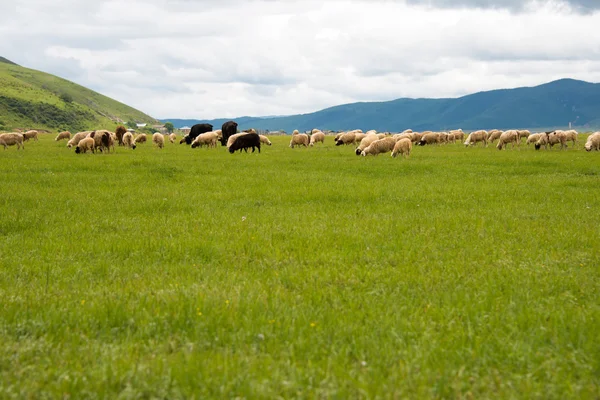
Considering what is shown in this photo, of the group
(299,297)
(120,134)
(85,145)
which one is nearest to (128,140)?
(120,134)

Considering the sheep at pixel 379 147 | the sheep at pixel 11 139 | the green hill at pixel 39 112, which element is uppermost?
the green hill at pixel 39 112

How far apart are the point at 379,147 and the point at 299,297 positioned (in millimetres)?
28957

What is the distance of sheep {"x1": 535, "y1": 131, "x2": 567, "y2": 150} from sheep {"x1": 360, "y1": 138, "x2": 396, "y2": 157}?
16002 millimetres

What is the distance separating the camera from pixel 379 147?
34688 mm

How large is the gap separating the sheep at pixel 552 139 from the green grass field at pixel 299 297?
3029 cm

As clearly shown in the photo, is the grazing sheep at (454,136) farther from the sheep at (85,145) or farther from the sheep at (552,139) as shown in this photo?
the sheep at (85,145)

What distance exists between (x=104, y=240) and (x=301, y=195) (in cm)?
754

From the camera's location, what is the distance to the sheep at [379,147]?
34.2 m

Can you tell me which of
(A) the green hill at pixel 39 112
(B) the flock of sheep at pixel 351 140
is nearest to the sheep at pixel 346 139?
(B) the flock of sheep at pixel 351 140

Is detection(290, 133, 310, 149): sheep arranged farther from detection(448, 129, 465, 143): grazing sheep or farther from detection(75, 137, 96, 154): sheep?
detection(75, 137, 96, 154): sheep

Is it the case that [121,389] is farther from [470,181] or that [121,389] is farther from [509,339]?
[470,181]

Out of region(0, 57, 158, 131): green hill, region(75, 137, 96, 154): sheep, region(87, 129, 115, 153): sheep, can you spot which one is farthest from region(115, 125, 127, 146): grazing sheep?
region(0, 57, 158, 131): green hill

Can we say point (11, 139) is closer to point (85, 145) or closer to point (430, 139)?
point (85, 145)

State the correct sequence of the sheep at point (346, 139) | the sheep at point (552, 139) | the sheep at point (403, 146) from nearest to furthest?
1. the sheep at point (403, 146)
2. the sheep at point (552, 139)
3. the sheep at point (346, 139)
